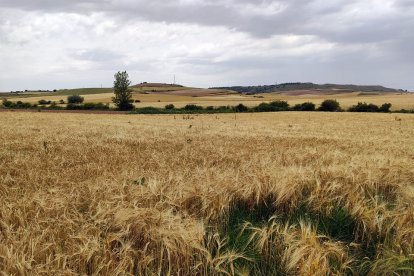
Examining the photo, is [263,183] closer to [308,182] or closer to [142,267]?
[308,182]

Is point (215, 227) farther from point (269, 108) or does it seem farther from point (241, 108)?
point (269, 108)

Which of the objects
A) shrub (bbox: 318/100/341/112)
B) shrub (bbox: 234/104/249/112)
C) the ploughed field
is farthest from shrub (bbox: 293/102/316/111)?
the ploughed field

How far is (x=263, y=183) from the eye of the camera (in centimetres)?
614

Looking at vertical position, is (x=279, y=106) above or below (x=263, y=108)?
above

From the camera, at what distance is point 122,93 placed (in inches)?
3748

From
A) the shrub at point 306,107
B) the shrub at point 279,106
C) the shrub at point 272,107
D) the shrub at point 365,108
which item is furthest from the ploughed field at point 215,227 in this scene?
the shrub at point 306,107

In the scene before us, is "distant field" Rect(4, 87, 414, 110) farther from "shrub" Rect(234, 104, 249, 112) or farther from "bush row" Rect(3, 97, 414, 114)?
"shrub" Rect(234, 104, 249, 112)

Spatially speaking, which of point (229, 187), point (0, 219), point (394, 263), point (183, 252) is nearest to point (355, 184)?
point (229, 187)

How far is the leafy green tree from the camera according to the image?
89.7 metres

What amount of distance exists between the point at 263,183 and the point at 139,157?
6483 mm

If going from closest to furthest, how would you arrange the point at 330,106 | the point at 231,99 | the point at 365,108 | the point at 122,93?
the point at 365,108
the point at 330,106
the point at 122,93
the point at 231,99

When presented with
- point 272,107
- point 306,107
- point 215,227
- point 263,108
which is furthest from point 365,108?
point 215,227

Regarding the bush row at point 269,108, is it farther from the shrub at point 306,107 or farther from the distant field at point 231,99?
the distant field at point 231,99

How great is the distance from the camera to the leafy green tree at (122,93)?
294 ft
